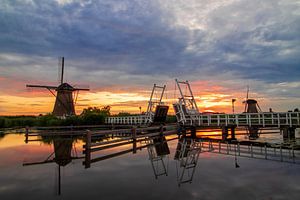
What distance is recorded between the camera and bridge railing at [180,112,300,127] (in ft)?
73.9

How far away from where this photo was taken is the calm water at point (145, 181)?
23.6 ft

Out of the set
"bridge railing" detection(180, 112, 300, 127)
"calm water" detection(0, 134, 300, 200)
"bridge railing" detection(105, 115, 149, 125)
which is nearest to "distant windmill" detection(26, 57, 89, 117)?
"bridge railing" detection(105, 115, 149, 125)

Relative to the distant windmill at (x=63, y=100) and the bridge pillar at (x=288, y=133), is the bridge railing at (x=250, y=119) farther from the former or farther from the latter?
the distant windmill at (x=63, y=100)

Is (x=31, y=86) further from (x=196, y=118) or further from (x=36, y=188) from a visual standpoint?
(x=36, y=188)

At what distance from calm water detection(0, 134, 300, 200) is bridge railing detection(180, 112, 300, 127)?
40.5 ft

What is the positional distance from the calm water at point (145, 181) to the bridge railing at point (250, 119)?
12.3 metres

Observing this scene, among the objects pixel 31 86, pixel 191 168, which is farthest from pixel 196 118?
pixel 31 86

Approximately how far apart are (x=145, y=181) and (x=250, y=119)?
18.5 metres

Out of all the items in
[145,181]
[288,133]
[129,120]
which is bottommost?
[145,181]

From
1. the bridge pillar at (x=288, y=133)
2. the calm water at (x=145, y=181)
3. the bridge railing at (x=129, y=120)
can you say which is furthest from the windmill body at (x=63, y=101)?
the bridge pillar at (x=288, y=133)

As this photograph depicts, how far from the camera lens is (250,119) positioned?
79.4ft

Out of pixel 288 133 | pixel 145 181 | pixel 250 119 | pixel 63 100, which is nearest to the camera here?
pixel 145 181

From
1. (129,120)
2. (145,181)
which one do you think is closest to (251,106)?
(129,120)

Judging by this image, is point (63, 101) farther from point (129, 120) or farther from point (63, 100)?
point (129, 120)
